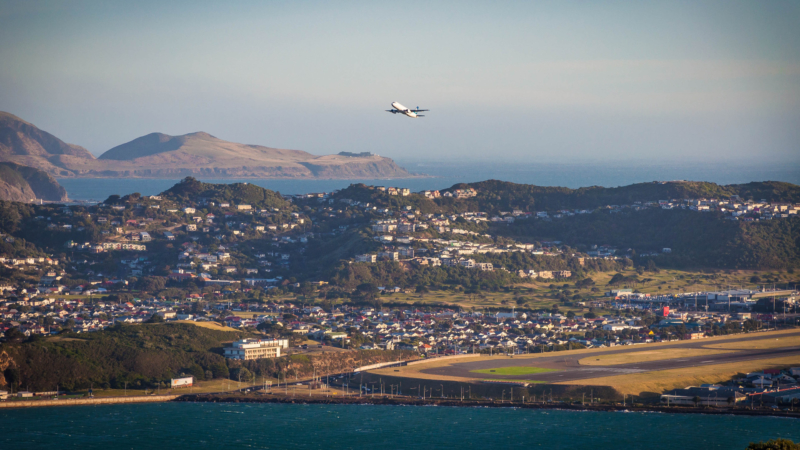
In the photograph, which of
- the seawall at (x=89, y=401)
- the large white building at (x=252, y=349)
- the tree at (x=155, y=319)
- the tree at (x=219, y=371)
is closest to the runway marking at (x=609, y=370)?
the large white building at (x=252, y=349)

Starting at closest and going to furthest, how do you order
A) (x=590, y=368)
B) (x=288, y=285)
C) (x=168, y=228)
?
(x=590, y=368) < (x=288, y=285) < (x=168, y=228)

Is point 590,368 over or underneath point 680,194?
underneath

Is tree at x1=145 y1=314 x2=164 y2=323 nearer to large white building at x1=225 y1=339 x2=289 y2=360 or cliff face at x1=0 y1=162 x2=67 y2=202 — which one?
large white building at x1=225 y1=339 x2=289 y2=360

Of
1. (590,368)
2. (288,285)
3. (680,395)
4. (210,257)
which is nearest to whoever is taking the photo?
(680,395)

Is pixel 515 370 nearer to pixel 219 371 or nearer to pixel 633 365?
pixel 633 365

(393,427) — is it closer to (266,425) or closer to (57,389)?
(266,425)

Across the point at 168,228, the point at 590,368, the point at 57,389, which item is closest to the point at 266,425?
the point at 57,389

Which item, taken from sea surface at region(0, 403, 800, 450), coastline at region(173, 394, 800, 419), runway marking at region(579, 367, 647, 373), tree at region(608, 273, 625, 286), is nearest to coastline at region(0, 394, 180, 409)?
sea surface at region(0, 403, 800, 450)

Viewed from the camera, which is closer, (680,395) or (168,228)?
(680,395)
